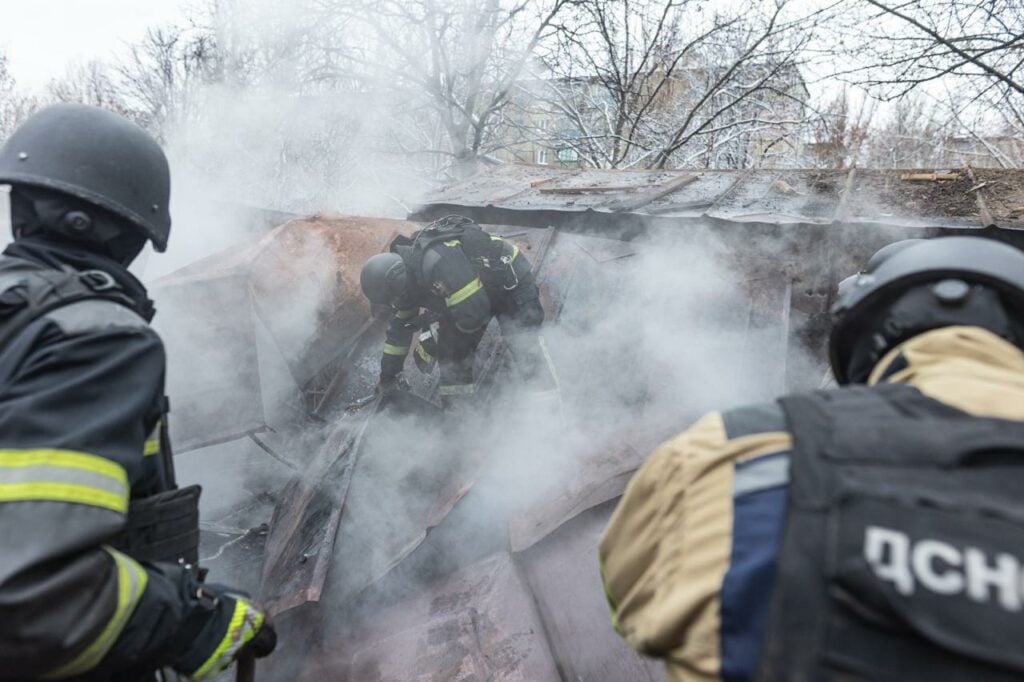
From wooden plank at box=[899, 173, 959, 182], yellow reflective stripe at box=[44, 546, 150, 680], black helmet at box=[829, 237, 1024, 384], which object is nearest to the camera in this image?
black helmet at box=[829, 237, 1024, 384]

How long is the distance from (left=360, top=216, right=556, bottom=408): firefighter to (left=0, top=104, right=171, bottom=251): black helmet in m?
2.25

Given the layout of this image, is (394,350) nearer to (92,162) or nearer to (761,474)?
(92,162)

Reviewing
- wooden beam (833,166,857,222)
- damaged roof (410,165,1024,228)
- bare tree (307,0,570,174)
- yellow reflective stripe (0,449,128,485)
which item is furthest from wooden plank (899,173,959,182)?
bare tree (307,0,570,174)

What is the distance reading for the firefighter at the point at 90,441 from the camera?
3.52 feet

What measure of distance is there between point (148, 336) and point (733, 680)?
1.29 meters

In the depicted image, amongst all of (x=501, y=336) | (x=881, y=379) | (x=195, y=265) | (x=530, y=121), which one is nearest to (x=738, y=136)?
(x=530, y=121)

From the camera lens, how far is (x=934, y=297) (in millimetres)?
1018

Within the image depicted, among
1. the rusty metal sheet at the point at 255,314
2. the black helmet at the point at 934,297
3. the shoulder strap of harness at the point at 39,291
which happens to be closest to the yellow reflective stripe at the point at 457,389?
the rusty metal sheet at the point at 255,314

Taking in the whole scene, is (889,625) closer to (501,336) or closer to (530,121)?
(501,336)

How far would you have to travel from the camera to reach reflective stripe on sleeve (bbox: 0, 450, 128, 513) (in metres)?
1.05

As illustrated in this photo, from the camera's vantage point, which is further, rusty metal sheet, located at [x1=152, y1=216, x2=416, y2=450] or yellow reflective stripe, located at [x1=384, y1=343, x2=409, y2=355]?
yellow reflective stripe, located at [x1=384, y1=343, x2=409, y2=355]

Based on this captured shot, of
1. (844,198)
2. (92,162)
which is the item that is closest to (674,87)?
(844,198)

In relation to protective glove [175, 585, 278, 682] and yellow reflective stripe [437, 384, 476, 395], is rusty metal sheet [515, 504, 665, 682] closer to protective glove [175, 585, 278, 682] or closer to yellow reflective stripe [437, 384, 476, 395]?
protective glove [175, 585, 278, 682]

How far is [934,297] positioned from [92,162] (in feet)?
6.25
